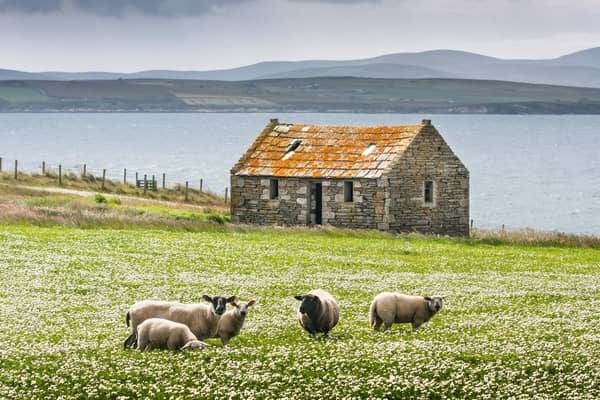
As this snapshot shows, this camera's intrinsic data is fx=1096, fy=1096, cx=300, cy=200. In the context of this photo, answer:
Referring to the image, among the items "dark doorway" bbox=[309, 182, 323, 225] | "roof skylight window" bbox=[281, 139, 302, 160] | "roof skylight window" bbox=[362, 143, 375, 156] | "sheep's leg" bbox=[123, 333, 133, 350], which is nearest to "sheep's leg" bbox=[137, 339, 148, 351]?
"sheep's leg" bbox=[123, 333, 133, 350]

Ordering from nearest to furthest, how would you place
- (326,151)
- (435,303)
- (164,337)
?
(164,337), (435,303), (326,151)

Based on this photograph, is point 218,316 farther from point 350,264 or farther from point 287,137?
point 287,137

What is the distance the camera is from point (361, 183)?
2493 inches

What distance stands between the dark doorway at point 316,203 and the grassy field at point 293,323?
14228 millimetres

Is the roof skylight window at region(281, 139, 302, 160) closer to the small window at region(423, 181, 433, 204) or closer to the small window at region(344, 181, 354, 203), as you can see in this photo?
the small window at region(344, 181, 354, 203)

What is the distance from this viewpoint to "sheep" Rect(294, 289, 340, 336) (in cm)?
2655

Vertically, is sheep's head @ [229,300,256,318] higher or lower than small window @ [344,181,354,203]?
lower

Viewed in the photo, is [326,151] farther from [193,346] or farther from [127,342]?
[193,346]

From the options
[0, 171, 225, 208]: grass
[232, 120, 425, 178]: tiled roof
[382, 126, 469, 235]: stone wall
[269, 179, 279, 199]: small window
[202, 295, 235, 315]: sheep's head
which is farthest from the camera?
[0, 171, 225, 208]: grass

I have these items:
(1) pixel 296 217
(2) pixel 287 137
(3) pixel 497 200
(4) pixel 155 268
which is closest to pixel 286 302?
(4) pixel 155 268

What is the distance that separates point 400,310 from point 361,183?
3547 cm

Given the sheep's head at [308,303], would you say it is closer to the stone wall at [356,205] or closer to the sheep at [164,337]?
the sheep at [164,337]

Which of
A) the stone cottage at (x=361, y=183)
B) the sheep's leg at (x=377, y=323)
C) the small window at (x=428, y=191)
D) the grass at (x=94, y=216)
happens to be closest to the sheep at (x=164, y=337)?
the sheep's leg at (x=377, y=323)

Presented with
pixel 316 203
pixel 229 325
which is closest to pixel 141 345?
pixel 229 325
